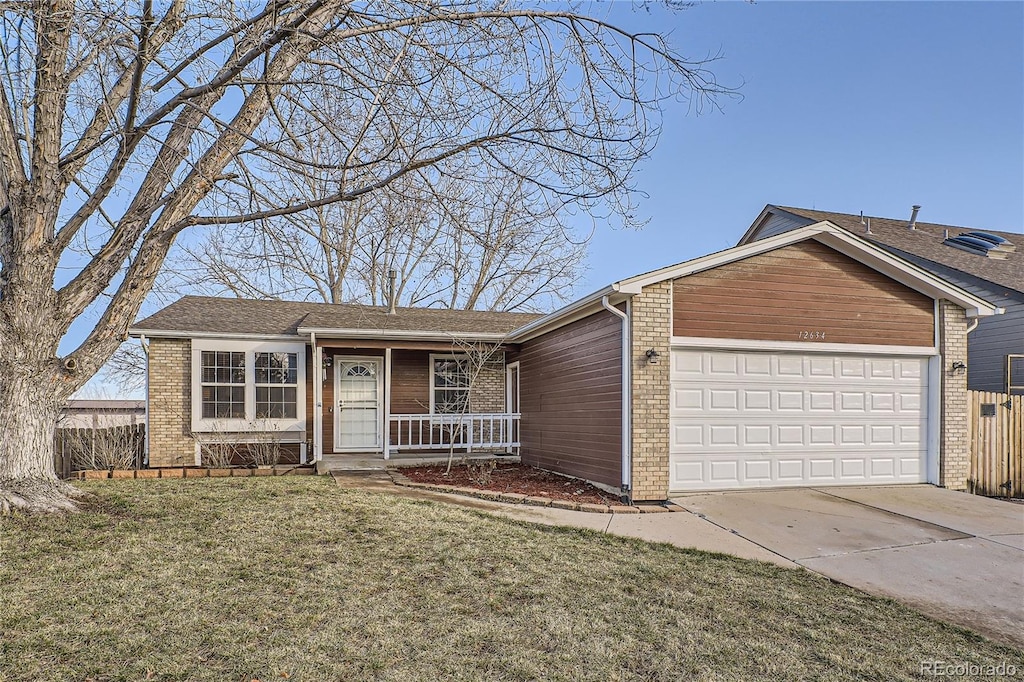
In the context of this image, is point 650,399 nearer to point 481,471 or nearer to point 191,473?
point 481,471

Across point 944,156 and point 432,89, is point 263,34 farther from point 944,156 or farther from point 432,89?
point 944,156

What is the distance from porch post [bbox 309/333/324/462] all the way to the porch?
0.8 inches

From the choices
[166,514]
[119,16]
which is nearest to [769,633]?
[166,514]

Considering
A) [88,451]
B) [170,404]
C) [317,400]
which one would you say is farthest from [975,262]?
[88,451]

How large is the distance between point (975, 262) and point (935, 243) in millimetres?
1415

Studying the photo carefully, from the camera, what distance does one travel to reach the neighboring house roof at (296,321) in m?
12.0

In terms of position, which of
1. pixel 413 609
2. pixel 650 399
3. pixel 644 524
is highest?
pixel 650 399

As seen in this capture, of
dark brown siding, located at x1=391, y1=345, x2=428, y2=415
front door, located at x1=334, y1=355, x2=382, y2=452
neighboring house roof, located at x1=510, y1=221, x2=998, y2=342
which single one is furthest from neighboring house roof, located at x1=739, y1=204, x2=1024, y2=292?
front door, located at x1=334, y1=355, x2=382, y2=452

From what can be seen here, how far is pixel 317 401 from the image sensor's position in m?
12.4

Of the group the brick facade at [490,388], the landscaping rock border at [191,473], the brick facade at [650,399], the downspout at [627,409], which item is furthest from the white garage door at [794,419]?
the landscaping rock border at [191,473]

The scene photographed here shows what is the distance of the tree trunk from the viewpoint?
6414 millimetres

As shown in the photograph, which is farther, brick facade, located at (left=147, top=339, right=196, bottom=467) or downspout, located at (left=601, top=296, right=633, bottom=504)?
brick facade, located at (left=147, top=339, right=196, bottom=467)

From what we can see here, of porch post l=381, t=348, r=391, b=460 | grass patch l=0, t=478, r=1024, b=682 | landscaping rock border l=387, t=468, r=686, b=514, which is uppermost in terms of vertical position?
porch post l=381, t=348, r=391, b=460

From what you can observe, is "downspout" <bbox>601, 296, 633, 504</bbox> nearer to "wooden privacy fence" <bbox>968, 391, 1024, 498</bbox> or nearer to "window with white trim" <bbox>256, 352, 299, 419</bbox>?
"wooden privacy fence" <bbox>968, 391, 1024, 498</bbox>
